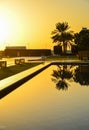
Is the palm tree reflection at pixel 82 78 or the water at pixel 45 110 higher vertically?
the water at pixel 45 110

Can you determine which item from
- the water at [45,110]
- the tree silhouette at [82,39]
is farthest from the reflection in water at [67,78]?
the tree silhouette at [82,39]

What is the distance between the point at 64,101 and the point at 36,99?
90 centimetres

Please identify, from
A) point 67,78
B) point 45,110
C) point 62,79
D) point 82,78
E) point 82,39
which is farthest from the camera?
point 82,39

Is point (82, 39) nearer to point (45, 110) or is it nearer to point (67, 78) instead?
point (67, 78)

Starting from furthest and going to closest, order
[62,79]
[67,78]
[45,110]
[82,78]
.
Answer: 1. [67,78]
2. [82,78]
3. [62,79]
4. [45,110]

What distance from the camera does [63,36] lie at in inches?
2692

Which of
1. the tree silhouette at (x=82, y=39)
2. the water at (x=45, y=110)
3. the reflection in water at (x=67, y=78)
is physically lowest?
the reflection in water at (x=67, y=78)

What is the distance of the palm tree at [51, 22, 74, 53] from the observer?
68000mm

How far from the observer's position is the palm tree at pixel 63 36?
68000mm

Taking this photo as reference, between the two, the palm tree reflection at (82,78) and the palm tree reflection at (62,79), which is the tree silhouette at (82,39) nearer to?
the palm tree reflection at (62,79)

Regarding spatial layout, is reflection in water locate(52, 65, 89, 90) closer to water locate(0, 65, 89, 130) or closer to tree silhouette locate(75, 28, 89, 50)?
water locate(0, 65, 89, 130)

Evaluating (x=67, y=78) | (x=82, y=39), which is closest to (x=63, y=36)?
(x=82, y=39)

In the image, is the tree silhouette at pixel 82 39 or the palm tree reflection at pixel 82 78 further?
the tree silhouette at pixel 82 39

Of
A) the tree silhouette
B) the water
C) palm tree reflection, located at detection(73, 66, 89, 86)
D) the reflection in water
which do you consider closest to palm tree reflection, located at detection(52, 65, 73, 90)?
the reflection in water
